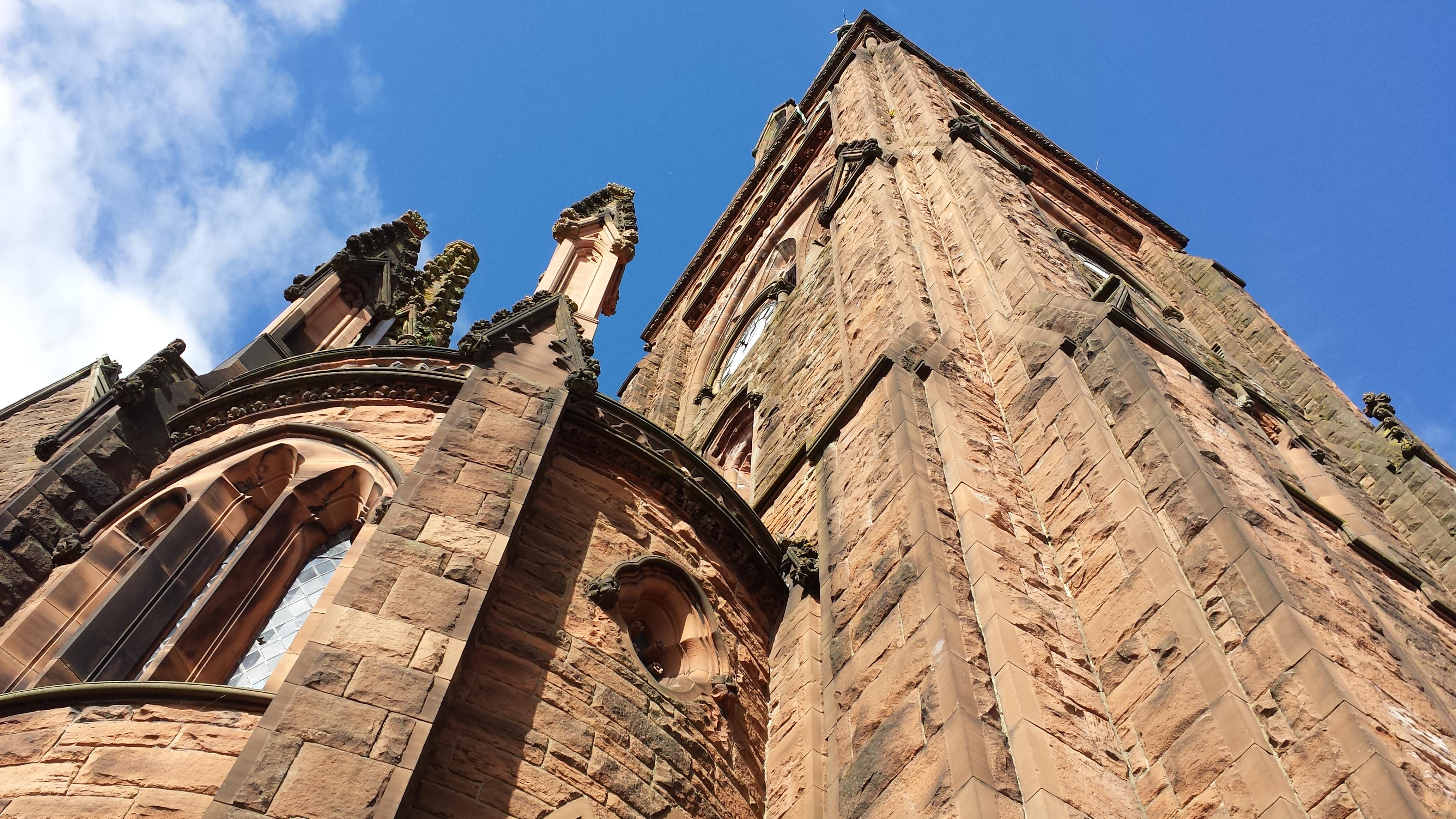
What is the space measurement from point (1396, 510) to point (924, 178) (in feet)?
22.1

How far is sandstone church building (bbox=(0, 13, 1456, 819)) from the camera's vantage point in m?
4.87

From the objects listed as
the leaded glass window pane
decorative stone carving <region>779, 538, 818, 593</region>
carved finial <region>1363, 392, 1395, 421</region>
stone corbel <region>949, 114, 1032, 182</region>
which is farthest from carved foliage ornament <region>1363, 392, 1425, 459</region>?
the leaded glass window pane

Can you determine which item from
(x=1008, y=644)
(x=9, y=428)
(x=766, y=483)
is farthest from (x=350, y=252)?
(x=1008, y=644)

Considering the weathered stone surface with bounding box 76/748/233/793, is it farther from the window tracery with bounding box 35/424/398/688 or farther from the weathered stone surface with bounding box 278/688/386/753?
the window tracery with bounding box 35/424/398/688

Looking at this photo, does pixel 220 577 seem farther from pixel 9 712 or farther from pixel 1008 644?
pixel 1008 644

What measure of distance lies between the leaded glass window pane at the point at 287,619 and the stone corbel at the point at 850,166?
9.89 meters

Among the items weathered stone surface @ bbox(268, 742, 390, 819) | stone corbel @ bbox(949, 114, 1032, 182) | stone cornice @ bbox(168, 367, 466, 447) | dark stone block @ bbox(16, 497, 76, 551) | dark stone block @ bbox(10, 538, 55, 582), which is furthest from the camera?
stone corbel @ bbox(949, 114, 1032, 182)

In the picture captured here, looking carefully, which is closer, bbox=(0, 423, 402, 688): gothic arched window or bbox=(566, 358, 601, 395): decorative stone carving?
bbox=(0, 423, 402, 688): gothic arched window

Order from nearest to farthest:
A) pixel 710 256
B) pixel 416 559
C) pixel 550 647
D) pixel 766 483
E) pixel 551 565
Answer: pixel 416 559 → pixel 550 647 → pixel 551 565 → pixel 766 483 → pixel 710 256

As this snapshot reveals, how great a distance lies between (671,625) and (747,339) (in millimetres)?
11665

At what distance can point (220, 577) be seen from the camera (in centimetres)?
652

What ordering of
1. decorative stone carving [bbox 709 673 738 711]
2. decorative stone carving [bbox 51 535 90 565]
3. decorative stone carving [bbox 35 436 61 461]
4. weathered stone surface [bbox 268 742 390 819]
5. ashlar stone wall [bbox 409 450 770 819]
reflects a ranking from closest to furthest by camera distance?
weathered stone surface [bbox 268 742 390 819], ashlar stone wall [bbox 409 450 770 819], decorative stone carving [bbox 709 673 738 711], decorative stone carving [bbox 51 535 90 565], decorative stone carving [bbox 35 436 61 461]

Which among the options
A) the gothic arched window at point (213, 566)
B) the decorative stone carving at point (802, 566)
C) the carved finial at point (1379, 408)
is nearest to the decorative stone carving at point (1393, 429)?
the carved finial at point (1379, 408)

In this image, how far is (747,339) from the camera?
19.0m
